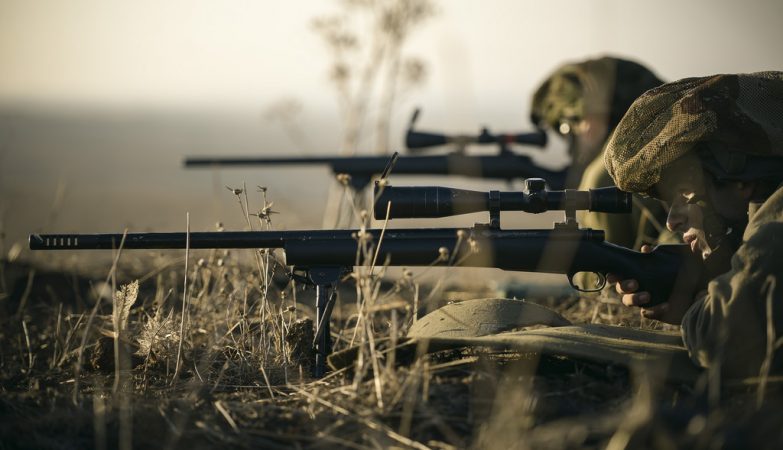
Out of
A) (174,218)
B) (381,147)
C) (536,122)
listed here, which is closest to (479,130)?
(536,122)

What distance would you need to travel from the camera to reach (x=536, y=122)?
8430 mm

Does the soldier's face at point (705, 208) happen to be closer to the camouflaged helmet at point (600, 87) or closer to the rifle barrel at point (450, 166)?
the camouflaged helmet at point (600, 87)

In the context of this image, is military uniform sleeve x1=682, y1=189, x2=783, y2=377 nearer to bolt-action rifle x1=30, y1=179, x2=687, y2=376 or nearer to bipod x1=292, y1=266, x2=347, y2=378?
bolt-action rifle x1=30, y1=179, x2=687, y2=376

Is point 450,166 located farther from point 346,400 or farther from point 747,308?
point 747,308

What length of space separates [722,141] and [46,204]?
15070 millimetres

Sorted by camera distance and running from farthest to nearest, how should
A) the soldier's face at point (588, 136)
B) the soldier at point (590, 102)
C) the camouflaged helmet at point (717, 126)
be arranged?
the soldier's face at point (588, 136)
the soldier at point (590, 102)
the camouflaged helmet at point (717, 126)

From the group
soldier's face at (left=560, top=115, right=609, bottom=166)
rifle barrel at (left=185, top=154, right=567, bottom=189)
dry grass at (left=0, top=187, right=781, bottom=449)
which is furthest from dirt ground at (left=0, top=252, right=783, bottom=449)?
soldier's face at (left=560, top=115, right=609, bottom=166)

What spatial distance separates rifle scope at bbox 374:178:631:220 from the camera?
13.5 feet

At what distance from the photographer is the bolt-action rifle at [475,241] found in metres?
4.13

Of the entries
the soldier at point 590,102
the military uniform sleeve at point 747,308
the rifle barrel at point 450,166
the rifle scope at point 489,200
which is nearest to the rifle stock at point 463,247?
the rifle scope at point 489,200

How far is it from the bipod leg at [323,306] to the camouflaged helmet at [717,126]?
1.51 meters

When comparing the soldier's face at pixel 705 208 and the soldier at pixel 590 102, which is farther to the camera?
the soldier at pixel 590 102

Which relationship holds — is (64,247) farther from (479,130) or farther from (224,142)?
(224,142)

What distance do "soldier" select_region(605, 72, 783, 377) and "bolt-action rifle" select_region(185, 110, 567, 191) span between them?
3.99 meters
